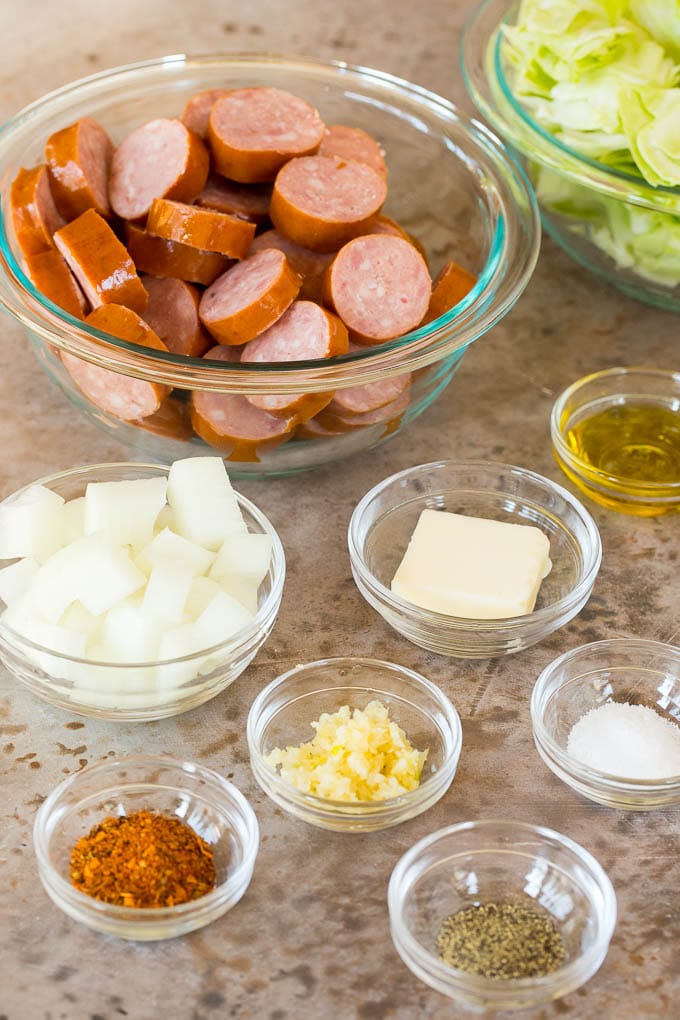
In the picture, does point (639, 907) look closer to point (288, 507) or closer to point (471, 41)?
point (288, 507)

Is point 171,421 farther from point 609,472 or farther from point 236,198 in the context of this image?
point 609,472

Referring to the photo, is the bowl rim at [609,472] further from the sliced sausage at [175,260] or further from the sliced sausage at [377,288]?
the sliced sausage at [175,260]

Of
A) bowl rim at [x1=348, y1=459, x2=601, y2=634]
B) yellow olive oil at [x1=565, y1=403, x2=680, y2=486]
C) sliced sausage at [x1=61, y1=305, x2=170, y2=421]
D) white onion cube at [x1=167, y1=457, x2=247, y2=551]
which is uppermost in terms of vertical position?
sliced sausage at [x1=61, y1=305, x2=170, y2=421]

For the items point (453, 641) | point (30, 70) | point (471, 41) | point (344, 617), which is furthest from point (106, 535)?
point (30, 70)

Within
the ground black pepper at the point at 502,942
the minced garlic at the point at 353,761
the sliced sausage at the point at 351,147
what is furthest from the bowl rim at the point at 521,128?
the ground black pepper at the point at 502,942

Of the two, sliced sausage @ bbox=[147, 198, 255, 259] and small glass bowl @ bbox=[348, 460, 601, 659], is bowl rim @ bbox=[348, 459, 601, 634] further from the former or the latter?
sliced sausage @ bbox=[147, 198, 255, 259]

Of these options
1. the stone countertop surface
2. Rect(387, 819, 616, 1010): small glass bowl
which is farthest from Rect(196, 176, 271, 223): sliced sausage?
Rect(387, 819, 616, 1010): small glass bowl
